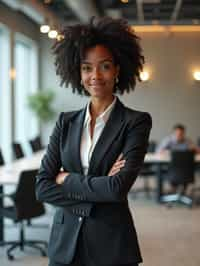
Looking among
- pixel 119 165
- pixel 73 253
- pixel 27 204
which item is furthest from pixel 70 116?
pixel 27 204

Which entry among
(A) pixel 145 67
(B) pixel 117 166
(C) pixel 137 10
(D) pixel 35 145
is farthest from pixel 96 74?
(C) pixel 137 10

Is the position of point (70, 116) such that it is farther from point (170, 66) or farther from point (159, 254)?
point (170, 66)

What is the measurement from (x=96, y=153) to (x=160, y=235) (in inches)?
176

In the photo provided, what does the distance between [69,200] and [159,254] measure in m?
3.60

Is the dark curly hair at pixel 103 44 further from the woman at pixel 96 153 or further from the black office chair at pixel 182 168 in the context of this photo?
the black office chair at pixel 182 168

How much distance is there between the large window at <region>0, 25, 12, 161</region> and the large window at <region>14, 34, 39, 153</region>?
0.80 metres

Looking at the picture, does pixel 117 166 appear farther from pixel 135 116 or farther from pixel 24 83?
pixel 24 83

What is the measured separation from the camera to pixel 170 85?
41.2 feet

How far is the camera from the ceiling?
9017 millimetres

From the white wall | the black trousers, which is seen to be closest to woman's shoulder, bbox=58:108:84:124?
the black trousers

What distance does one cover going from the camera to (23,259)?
5293 millimetres

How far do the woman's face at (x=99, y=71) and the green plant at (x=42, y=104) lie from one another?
9.86 metres

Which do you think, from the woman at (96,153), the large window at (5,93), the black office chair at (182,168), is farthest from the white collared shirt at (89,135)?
the large window at (5,93)

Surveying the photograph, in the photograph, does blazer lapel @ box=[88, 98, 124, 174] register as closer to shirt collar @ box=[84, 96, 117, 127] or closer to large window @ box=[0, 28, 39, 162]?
shirt collar @ box=[84, 96, 117, 127]
